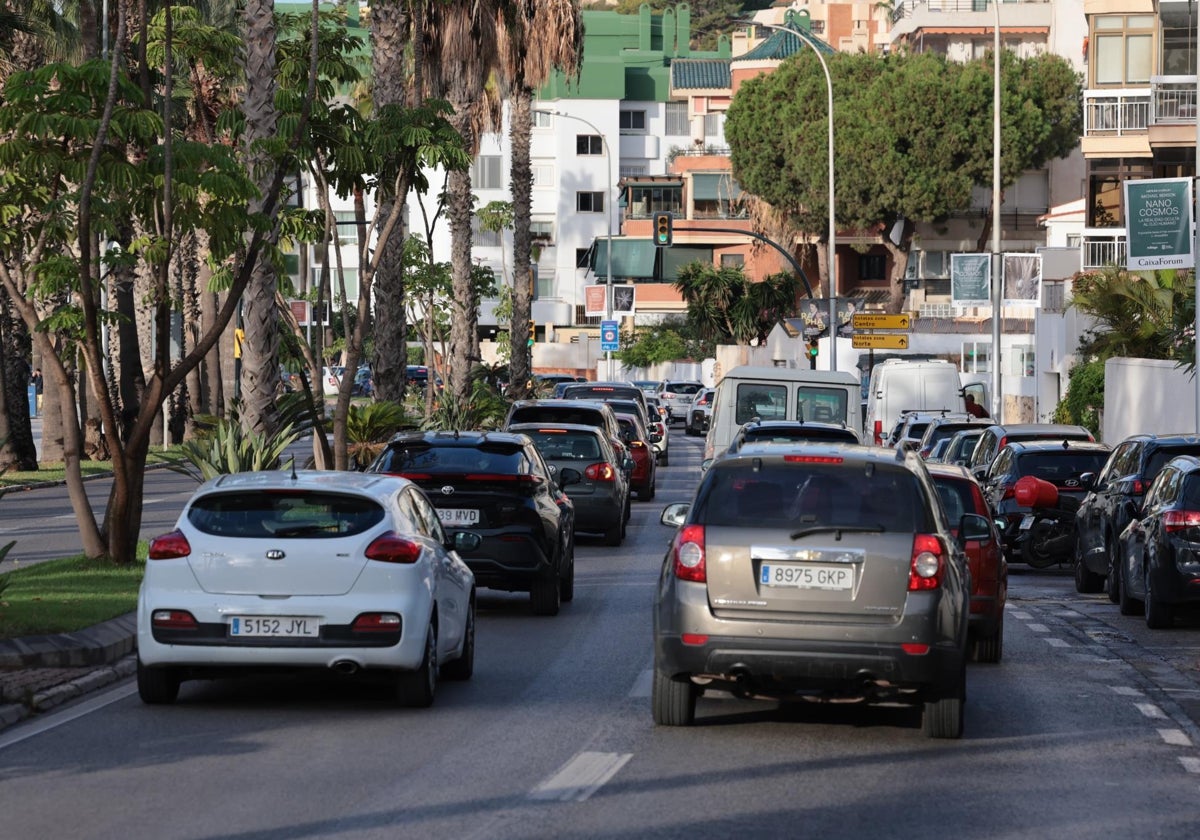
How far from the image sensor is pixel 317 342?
29.1 m

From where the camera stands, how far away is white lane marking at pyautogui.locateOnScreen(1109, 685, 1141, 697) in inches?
523

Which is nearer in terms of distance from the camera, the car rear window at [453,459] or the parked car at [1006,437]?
the car rear window at [453,459]

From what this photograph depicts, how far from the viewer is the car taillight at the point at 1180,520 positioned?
17.2 m

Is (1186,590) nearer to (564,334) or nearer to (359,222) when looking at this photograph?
(359,222)

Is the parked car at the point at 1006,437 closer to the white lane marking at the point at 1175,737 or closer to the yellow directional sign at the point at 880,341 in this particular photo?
the white lane marking at the point at 1175,737

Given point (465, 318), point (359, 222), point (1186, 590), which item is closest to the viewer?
point (1186, 590)

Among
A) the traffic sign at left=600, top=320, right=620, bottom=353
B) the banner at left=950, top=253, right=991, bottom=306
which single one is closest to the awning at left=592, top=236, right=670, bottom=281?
the traffic sign at left=600, top=320, right=620, bottom=353

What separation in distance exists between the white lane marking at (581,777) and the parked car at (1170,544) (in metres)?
8.55

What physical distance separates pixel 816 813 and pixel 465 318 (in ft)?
114

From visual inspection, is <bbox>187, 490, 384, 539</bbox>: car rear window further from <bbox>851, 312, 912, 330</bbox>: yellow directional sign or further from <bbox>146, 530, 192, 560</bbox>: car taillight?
<bbox>851, 312, 912, 330</bbox>: yellow directional sign

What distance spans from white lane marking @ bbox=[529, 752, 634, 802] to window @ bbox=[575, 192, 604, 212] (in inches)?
4496

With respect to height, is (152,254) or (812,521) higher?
(152,254)

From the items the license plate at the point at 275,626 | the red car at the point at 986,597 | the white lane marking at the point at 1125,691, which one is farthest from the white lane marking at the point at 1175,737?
the license plate at the point at 275,626

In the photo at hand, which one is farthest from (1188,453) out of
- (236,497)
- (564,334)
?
(564,334)
